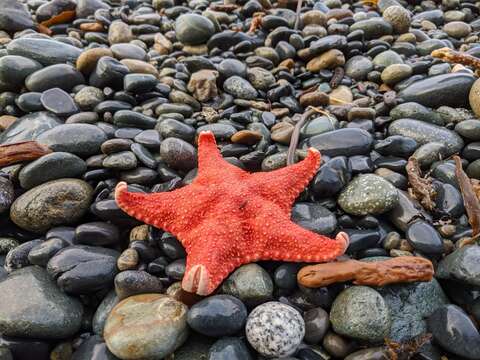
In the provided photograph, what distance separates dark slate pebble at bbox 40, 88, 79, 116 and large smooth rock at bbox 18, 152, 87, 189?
A: 948 mm

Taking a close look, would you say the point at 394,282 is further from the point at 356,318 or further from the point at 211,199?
the point at 211,199

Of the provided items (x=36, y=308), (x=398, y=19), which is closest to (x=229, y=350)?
(x=36, y=308)

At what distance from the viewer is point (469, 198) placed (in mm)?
3285

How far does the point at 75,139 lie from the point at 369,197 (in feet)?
9.10

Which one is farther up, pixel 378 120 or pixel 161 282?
pixel 378 120

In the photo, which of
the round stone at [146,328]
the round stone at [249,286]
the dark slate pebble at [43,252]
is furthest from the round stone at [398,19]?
the dark slate pebble at [43,252]

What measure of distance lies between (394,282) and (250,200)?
1.24m

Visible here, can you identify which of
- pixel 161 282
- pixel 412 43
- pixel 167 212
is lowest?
pixel 161 282

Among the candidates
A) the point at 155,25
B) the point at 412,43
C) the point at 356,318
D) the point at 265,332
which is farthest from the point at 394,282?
the point at 155,25

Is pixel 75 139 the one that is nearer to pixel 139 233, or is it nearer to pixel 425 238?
pixel 139 233

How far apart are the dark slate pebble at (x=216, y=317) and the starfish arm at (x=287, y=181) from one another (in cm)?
98

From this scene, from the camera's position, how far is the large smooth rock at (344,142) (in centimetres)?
378

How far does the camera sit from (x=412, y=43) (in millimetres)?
5699

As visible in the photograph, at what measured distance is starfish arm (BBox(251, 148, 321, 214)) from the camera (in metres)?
3.27
